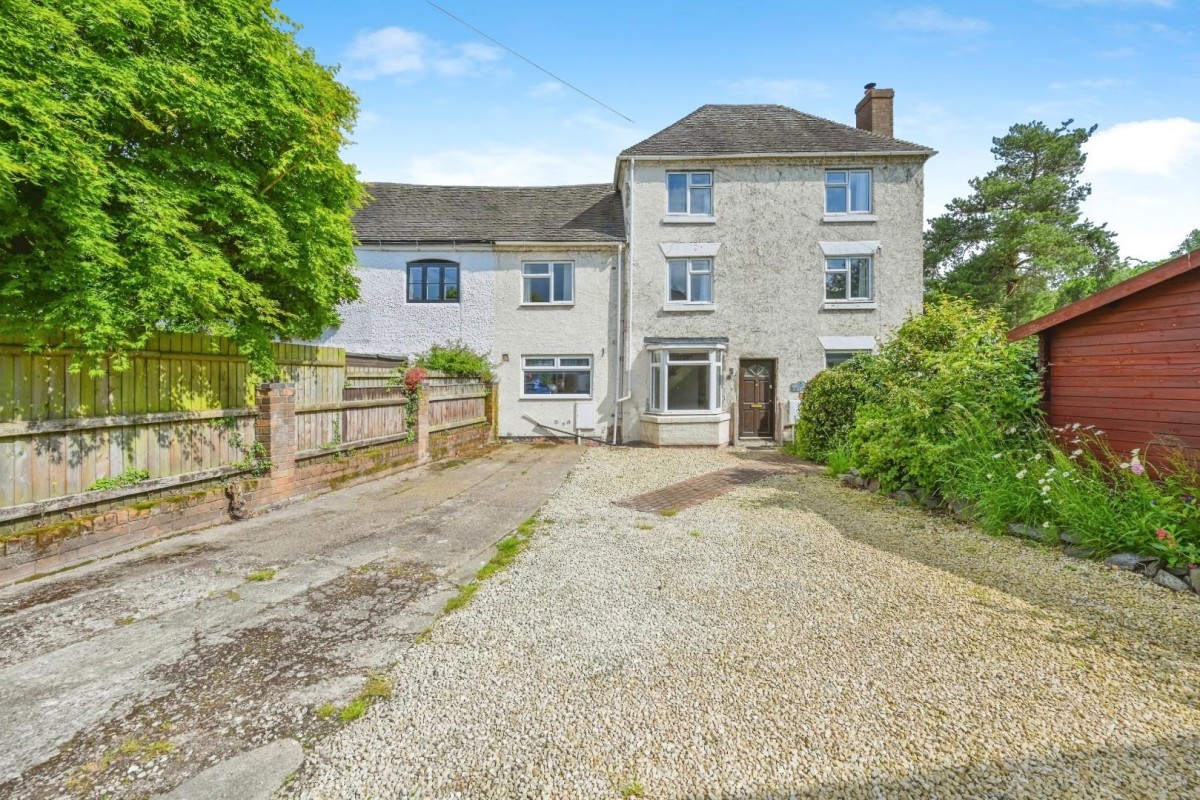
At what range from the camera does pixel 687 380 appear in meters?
13.8

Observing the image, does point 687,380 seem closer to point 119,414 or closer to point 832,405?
point 832,405

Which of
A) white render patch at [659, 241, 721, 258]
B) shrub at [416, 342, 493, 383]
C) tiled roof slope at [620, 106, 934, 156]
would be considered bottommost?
shrub at [416, 342, 493, 383]

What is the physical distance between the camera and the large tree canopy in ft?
12.5

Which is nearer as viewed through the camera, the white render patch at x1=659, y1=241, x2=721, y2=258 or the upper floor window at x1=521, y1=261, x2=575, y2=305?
the white render patch at x1=659, y1=241, x2=721, y2=258

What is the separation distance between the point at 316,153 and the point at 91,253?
2.51 meters

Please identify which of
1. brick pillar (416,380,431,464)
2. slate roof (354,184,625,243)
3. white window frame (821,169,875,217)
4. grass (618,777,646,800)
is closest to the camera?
grass (618,777,646,800)

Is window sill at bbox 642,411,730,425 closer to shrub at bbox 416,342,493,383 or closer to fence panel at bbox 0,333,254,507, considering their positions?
shrub at bbox 416,342,493,383

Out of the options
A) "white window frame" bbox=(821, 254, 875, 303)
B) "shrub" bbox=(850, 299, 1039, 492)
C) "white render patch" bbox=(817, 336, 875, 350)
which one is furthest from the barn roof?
"white window frame" bbox=(821, 254, 875, 303)

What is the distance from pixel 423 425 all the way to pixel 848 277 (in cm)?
1126

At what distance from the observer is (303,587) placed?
4148 mm

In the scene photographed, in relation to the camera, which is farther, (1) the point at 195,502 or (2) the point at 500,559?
(1) the point at 195,502

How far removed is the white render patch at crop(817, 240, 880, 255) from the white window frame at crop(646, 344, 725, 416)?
390 cm

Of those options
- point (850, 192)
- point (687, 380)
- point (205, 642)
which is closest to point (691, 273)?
point (687, 380)

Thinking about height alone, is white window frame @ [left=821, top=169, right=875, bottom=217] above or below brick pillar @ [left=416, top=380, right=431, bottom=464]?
above
